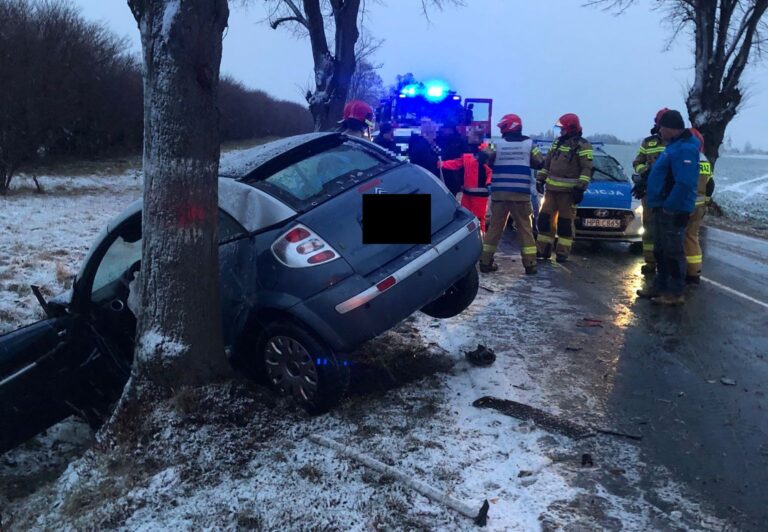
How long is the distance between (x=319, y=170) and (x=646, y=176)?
4.93 meters

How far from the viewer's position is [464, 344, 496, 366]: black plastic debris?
4.67 metres

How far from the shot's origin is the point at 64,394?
4195 millimetres

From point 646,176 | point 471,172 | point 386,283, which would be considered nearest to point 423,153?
point 471,172

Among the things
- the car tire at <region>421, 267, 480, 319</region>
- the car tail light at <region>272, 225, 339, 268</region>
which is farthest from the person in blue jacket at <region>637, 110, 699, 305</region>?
the car tail light at <region>272, 225, 339, 268</region>

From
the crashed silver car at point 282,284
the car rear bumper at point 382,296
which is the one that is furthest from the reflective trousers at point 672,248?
the car rear bumper at point 382,296

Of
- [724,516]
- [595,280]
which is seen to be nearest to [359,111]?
[595,280]

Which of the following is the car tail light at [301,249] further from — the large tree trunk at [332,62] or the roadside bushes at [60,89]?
the large tree trunk at [332,62]

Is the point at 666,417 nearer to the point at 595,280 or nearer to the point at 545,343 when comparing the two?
the point at 545,343

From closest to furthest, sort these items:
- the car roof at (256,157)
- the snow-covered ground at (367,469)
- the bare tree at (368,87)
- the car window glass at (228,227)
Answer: the snow-covered ground at (367,469) < the car window glass at (228,227) < the car roof at (256,157) < the bare tree at (368,87)

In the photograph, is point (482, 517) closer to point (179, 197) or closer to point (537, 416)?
point (537, 416)

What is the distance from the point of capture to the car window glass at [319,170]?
164 inches

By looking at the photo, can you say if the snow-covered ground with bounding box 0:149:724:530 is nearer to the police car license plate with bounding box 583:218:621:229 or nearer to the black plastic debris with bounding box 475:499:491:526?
the black plastic debris with bounding box 475:499:491:526

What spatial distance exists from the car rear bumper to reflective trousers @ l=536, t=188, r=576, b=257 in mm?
3875

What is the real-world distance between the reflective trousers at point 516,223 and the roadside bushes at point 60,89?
725cm
